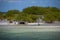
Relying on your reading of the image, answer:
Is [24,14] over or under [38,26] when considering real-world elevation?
over

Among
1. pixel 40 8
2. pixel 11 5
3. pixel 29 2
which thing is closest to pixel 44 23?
pixel 40 8

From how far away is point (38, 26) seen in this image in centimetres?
455

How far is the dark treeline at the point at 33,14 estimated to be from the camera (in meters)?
4.42

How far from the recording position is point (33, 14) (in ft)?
14.8

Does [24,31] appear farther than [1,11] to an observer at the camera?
Yes

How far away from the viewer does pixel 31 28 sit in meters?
4.52

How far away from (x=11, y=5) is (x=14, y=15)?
1.00 feet

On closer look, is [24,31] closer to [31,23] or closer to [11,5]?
[31,23]

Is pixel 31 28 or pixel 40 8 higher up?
pixel 40 8

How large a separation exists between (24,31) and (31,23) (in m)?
0.36

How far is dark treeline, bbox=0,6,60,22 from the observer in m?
4.42

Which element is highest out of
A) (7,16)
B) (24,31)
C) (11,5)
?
(11,5)

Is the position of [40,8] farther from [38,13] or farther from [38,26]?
[38,26]

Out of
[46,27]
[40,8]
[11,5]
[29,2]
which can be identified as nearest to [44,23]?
[46,27]
